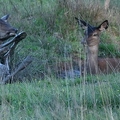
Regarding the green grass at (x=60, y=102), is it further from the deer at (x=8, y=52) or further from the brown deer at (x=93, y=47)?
the brown deer at (x=93, y=47)

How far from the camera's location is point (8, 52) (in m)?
10.7

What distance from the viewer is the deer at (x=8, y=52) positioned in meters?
10.3

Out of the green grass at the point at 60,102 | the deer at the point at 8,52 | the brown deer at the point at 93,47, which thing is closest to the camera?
the green grass at the point at 60,102

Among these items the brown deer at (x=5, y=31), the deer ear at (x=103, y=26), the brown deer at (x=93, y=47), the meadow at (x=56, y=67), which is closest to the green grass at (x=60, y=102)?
the meadow at (x=56, y=67)

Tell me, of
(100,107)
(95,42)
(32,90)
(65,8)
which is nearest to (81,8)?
(65,8)

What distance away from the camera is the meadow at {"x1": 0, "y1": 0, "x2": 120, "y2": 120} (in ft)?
23.5

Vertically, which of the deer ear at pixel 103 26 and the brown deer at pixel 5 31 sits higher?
the brown deer at pixel 5 31

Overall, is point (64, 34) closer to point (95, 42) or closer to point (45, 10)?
point (45, 10)

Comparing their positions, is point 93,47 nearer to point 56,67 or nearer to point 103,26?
point 103,26

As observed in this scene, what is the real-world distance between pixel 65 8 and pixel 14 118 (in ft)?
27.1

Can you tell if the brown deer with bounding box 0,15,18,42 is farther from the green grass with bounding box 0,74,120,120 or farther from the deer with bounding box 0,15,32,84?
the green grass with bounding box 0,74,120,120

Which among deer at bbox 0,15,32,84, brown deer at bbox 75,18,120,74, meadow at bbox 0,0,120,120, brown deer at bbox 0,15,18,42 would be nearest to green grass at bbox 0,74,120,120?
meadow at bbox 0,0,120,120

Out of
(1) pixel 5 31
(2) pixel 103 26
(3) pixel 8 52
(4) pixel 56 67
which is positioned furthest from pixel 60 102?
(2) pixel 103 26

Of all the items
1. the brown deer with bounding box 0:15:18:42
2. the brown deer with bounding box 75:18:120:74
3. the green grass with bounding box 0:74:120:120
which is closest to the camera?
the green grass with bounding box 0:74:120:120
